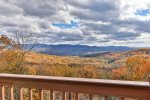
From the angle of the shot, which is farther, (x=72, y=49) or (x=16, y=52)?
(x=16, y=52)

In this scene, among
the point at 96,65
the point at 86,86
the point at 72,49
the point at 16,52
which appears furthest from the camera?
the point at 16,52

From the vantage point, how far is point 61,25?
6539 mm

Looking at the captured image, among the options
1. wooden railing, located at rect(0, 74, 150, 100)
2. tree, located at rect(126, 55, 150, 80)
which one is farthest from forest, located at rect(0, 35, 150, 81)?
wooden railing, located at rect(0, 74, 150, 100)

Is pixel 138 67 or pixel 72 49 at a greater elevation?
pixel 72 49

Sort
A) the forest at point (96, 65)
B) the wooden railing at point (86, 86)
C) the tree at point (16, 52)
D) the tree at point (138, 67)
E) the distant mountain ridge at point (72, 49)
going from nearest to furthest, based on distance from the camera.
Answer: the wooden railing at point (86, 86), the tree at point (138, 67), the forest at point (96, 65), the distant mountain ridge at point (72, 49), the tree at point (16, 52)

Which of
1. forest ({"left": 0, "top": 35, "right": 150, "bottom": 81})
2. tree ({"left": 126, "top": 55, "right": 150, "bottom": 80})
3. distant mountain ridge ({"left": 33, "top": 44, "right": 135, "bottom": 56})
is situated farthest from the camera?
distant mountain ridge ({"left": 33, "top": 44, "right": 135, "bottom": 56})

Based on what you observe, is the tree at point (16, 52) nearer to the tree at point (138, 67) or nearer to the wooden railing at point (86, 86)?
the tree at point (138, 67)

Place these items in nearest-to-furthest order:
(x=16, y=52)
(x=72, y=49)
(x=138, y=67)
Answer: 1. (x=138, y=67)
2. (x=72, y=49)
3. (x=16, y=52)

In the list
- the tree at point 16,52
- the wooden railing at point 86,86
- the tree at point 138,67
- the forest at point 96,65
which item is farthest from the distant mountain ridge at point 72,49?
the wooden railing at point 86,86

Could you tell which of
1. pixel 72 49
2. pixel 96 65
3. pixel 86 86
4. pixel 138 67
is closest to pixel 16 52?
pixel 72 49

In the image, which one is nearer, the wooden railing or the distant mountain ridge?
the wooden railing

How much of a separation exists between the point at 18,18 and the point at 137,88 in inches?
196

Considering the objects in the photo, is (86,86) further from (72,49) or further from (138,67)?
(72,49)

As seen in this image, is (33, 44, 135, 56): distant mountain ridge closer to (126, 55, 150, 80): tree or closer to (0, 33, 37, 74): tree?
(126, 55, 150, 80): tree
